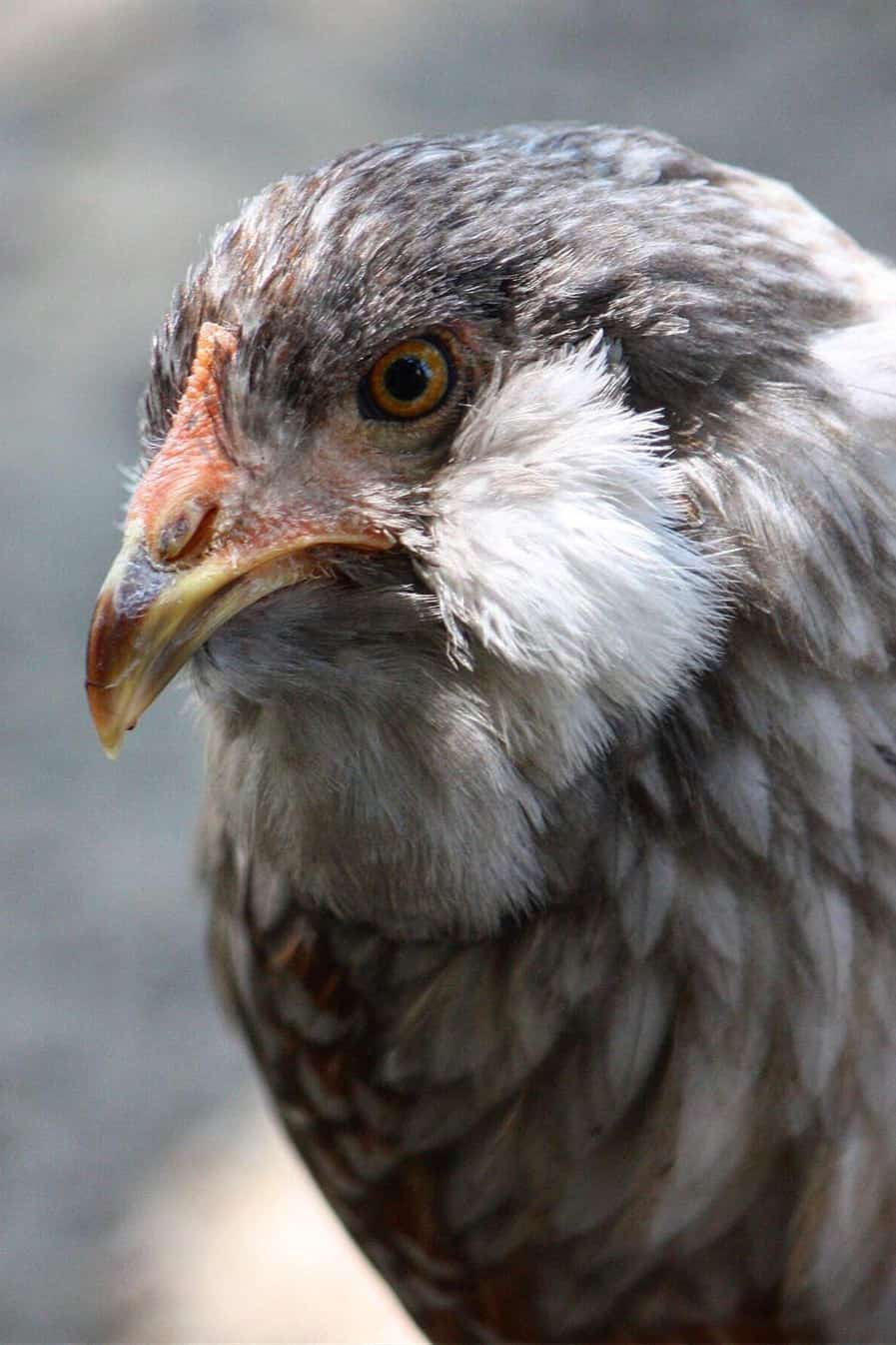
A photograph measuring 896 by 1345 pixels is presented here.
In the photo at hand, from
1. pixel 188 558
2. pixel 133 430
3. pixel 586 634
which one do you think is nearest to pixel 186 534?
pixel 188 558

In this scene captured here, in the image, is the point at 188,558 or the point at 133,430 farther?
the point at 133,430

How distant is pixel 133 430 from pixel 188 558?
8.32 ft

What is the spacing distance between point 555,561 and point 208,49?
374cm

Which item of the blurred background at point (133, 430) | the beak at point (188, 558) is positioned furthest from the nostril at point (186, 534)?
the blurred background at point (133, 430)

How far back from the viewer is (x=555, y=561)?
47.3 inches

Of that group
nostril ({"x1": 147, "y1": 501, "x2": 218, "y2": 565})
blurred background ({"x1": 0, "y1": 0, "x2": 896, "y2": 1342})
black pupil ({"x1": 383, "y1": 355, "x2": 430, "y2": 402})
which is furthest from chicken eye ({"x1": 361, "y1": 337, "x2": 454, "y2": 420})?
blurred background ({"x1": 0, "y1": 0, "x2": 896, "y2": 1342})

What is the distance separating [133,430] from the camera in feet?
12.2

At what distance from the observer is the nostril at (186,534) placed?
1.26 metres

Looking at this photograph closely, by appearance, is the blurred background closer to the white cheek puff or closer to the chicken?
the chicken

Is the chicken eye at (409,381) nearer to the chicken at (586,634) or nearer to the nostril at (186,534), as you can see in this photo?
the chicken at (586,634)

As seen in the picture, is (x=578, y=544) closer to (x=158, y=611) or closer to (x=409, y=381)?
(x=409, y=381)

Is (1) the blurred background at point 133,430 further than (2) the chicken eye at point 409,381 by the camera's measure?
Yes

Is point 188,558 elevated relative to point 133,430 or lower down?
lower down

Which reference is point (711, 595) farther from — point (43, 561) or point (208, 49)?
point (208, 49)
